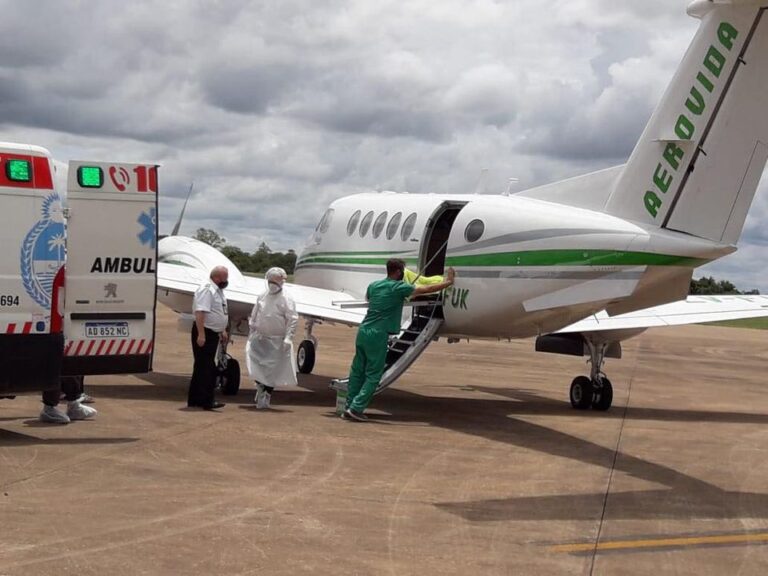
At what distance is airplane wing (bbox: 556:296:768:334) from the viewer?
643 inches

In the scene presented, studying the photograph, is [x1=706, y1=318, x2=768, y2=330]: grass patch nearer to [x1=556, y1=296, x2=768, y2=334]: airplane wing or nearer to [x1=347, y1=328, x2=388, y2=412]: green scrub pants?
[x1=556, y1=296, x2=768, y2=334]: airplane wing

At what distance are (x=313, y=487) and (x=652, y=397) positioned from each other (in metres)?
11.6

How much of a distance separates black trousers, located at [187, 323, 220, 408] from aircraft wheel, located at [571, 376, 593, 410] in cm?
572

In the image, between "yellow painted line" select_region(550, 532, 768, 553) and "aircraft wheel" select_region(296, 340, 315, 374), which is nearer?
"yellow painted line" select_region(550, 532, 768, 553)

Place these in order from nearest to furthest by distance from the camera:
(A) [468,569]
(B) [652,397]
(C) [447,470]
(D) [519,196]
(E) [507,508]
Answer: (A) [468,569] → (E) [507,508] → (C) [447,470] → (D) [519,196] → (B) [652,397]

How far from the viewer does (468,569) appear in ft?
22.1

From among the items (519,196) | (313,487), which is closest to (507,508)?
(313,487)

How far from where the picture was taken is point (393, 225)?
684 inches

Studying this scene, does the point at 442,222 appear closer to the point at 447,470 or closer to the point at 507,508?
the point at 447,470

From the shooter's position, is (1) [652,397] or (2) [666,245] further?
(1) [652,397]

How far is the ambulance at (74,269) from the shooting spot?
1043cm

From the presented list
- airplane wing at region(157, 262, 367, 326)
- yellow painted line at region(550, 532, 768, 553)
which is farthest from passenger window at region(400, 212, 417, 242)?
yellow painted line at region(550, 532, 768, 553)

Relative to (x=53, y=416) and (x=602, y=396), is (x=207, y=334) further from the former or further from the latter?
(x=602, y=396)

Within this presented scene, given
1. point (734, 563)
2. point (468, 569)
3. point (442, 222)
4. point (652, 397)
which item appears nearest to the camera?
point (468, 569)
